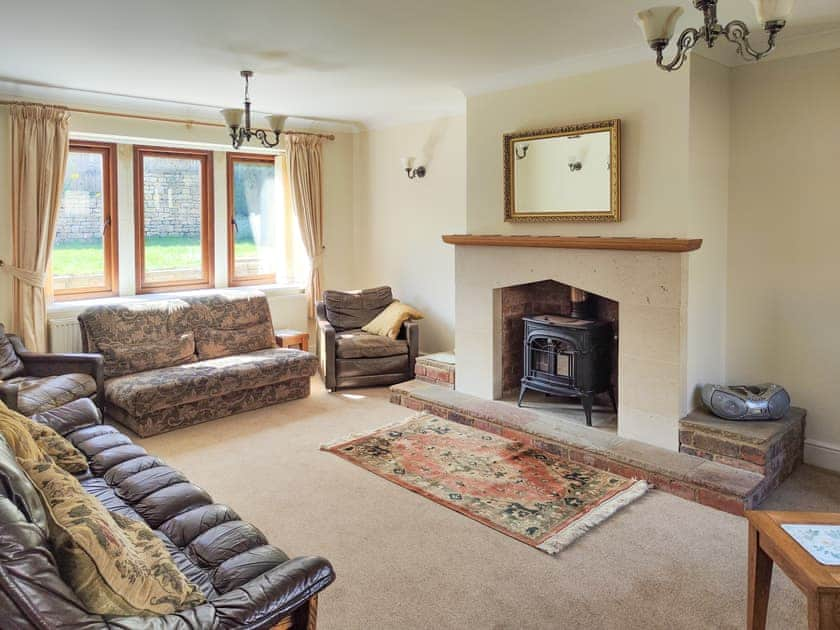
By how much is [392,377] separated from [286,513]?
8.33ft

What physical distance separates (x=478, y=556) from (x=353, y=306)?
11.8ft

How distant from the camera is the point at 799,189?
3.82 m

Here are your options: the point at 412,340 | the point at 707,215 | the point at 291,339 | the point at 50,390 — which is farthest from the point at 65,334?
the point at 707,215

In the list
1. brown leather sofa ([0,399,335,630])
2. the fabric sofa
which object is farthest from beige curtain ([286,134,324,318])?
brown leather sofa ([0,399,335,630])

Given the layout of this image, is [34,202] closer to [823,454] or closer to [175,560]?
[175,560]

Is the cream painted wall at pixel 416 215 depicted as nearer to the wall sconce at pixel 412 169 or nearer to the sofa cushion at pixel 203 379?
the wall sconce at pixel 412 169

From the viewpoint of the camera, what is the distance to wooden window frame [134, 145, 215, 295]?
5789 millimetres

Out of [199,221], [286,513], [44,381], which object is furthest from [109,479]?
[199,221]

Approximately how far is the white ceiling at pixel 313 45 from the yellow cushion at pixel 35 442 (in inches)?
77.0

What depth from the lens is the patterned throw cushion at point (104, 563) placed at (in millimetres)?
1501

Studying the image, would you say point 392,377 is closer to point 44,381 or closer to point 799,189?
point 44,381

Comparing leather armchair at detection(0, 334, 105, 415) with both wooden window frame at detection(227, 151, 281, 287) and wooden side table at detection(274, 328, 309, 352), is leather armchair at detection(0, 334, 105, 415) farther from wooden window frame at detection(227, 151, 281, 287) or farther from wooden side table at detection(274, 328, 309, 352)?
wooden window frame at detection(227, 151, 281, 287)

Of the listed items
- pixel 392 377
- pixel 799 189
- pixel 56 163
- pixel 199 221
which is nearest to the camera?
pixel 799 189


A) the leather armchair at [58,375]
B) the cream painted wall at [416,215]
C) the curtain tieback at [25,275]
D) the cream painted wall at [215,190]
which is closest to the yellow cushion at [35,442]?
the leather armchair at [58,375]
